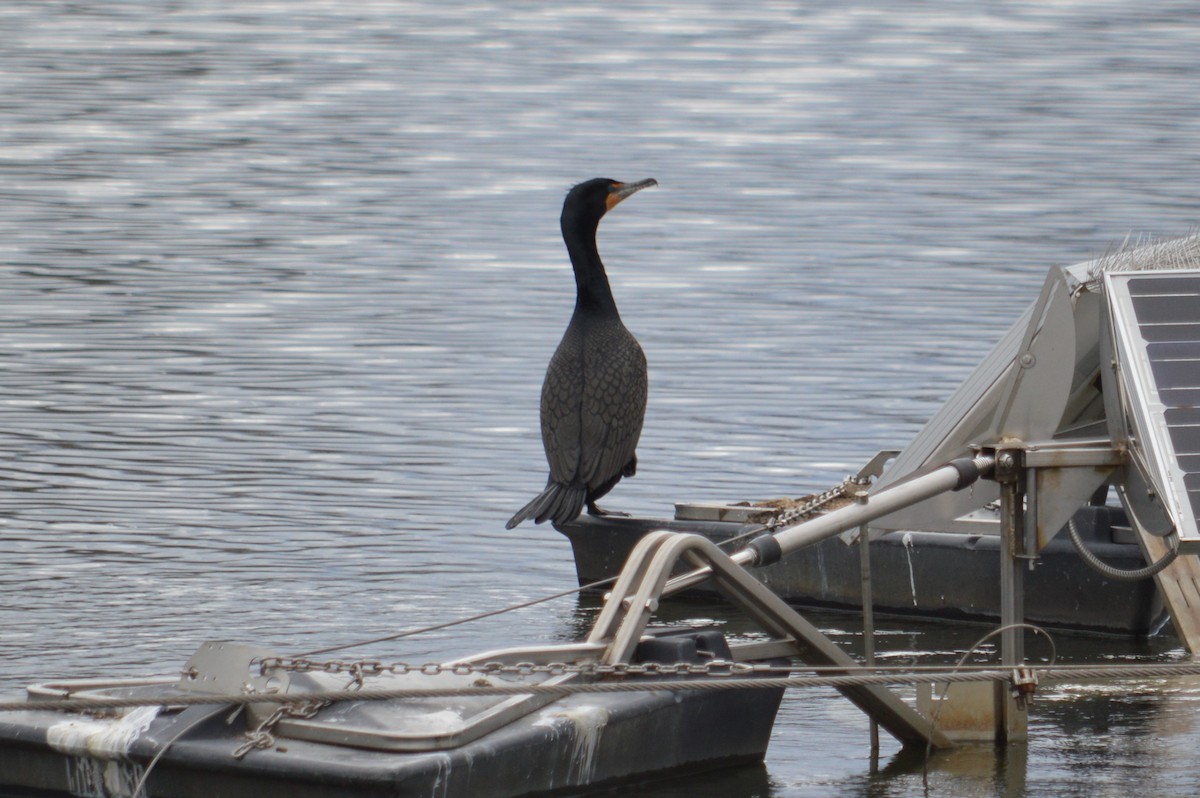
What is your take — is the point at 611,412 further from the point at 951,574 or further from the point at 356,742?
the point at 356,742

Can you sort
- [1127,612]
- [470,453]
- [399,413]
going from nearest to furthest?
[1127,612] < [470,453] < [399,413]

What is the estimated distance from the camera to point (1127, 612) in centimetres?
923

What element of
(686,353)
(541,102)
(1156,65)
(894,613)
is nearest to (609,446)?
(894,613)

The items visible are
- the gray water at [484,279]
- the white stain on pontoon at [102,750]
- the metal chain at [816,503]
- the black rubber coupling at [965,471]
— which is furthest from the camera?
the gray water at [484,279]

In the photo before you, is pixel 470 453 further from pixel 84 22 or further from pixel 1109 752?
pixel 84 22

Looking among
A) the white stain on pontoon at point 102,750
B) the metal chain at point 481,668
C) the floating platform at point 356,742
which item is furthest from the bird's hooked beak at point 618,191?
the white stain on pontoon at point 102,750

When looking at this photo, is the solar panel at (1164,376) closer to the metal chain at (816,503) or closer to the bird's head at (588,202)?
the metal chain at (816,503)

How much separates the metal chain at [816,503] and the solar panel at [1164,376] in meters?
1.10

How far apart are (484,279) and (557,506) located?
1156 centimetres

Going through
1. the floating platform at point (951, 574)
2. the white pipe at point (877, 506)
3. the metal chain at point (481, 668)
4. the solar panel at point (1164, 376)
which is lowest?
the floating platform at point (951, 574)

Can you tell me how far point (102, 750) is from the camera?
6.25m

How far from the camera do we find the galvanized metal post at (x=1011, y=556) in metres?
7.22

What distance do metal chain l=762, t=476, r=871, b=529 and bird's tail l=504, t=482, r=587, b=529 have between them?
100cm

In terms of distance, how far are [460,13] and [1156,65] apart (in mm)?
15907
